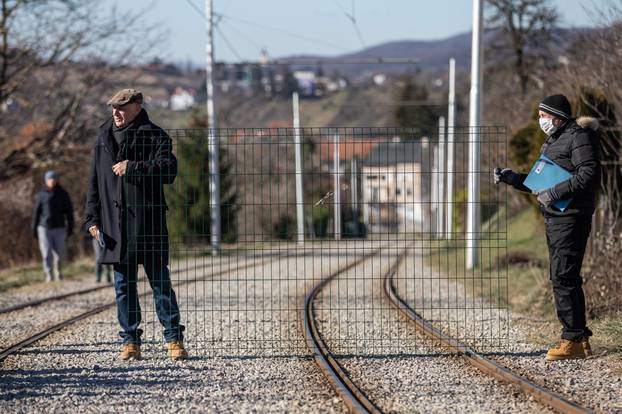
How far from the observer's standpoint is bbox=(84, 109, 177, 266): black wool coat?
8.44 m

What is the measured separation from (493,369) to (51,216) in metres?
11.4

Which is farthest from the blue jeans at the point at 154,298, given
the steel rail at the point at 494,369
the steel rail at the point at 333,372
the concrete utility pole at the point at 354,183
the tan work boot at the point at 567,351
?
the tan work boot at the point at 567,351

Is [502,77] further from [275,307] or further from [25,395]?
[25,395]

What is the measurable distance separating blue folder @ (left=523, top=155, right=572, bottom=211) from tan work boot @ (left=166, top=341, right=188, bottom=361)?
324 centimetres

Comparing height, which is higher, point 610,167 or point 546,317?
point 610,167

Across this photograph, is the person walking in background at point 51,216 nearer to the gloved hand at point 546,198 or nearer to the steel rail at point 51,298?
the steel rail at point 51,298

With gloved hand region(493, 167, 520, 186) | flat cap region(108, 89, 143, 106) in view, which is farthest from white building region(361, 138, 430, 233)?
flat cap region(108, 89, 143, 106)

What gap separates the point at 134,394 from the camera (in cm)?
721

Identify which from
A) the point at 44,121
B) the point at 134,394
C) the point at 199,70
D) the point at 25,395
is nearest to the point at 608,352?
the point at 134,394

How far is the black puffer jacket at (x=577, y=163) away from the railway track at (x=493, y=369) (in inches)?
53.8

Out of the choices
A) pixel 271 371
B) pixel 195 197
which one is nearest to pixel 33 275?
pixel 195 197

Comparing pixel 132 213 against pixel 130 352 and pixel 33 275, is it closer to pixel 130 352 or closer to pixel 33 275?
pixel 130 352

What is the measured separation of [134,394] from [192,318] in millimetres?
4521

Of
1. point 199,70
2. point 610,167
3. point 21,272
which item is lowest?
point 21,272
